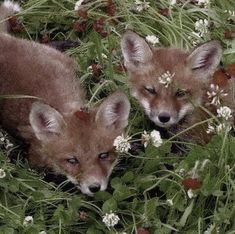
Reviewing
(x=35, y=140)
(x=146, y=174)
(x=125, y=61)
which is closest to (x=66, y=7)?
(x=125, y=61)

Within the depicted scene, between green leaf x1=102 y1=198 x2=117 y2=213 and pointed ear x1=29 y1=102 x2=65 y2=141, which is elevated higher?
pointed ear x1=29 y1=102 x2=65 y2=141

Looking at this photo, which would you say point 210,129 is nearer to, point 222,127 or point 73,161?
point 222,127

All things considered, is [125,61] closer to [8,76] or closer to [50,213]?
[8,76]

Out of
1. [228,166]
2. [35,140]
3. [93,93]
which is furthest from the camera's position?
[93,93]

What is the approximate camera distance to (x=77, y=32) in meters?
6.45

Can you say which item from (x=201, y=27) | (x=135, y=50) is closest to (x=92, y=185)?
(x=135, y=50)

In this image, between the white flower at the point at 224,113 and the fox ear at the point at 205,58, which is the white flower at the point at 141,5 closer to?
the fox ear at the point at 205,58

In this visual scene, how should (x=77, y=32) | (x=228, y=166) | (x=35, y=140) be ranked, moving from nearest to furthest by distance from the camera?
1. (x=228, y=166)
2. (x=35, y=140)
3. (x=77, y=32)

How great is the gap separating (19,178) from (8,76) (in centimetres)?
86

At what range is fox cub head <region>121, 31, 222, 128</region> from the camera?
536 cm

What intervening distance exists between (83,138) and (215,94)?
0.84 m

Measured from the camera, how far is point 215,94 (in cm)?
495

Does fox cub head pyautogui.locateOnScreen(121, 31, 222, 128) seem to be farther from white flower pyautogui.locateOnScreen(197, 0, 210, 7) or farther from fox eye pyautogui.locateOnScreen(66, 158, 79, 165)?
white flower pyautogui.locateOnScreen(197, 0, 210, 7)

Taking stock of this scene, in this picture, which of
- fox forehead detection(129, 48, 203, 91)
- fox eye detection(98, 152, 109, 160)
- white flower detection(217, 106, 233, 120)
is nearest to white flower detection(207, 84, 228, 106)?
white flower detection(217, 106, 233, 120)
